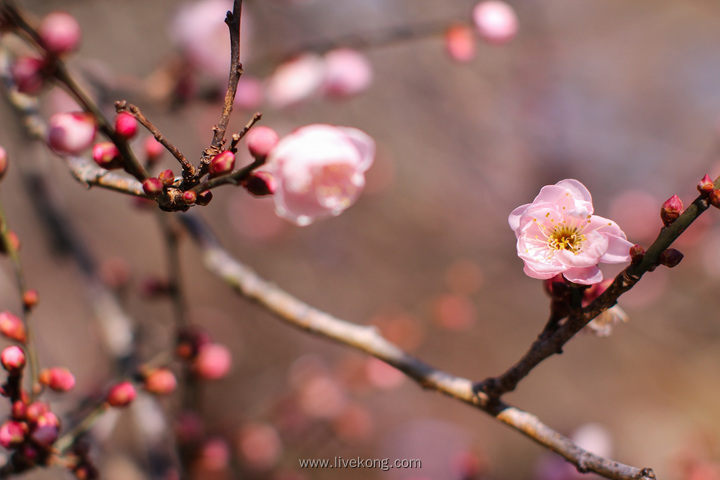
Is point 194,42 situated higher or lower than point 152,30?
lower

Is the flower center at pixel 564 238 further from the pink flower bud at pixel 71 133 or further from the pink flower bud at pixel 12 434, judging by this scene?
the pink flower bud at pixel 12 434

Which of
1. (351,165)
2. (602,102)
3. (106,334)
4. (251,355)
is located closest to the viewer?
(351,165)

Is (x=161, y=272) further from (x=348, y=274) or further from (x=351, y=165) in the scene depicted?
(x=351, y=165)

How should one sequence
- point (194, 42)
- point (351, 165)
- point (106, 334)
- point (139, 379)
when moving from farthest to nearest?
point (194, 42)
point (106, 334)
point (139, 379)
point (351, 165)

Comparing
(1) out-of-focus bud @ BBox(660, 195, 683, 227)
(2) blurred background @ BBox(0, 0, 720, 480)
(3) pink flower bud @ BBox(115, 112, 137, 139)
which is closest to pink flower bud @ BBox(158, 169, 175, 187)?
(3) pink flower bud @ BBox(115, 112, 137, 139)

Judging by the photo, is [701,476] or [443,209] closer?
[701,476]

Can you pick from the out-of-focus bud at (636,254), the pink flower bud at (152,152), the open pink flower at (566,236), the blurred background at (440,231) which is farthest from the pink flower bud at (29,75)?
the blurred background at (440,231)

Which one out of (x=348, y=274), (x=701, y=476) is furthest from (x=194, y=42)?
(x=701, y=476)

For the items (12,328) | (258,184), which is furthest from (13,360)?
(258,184)
